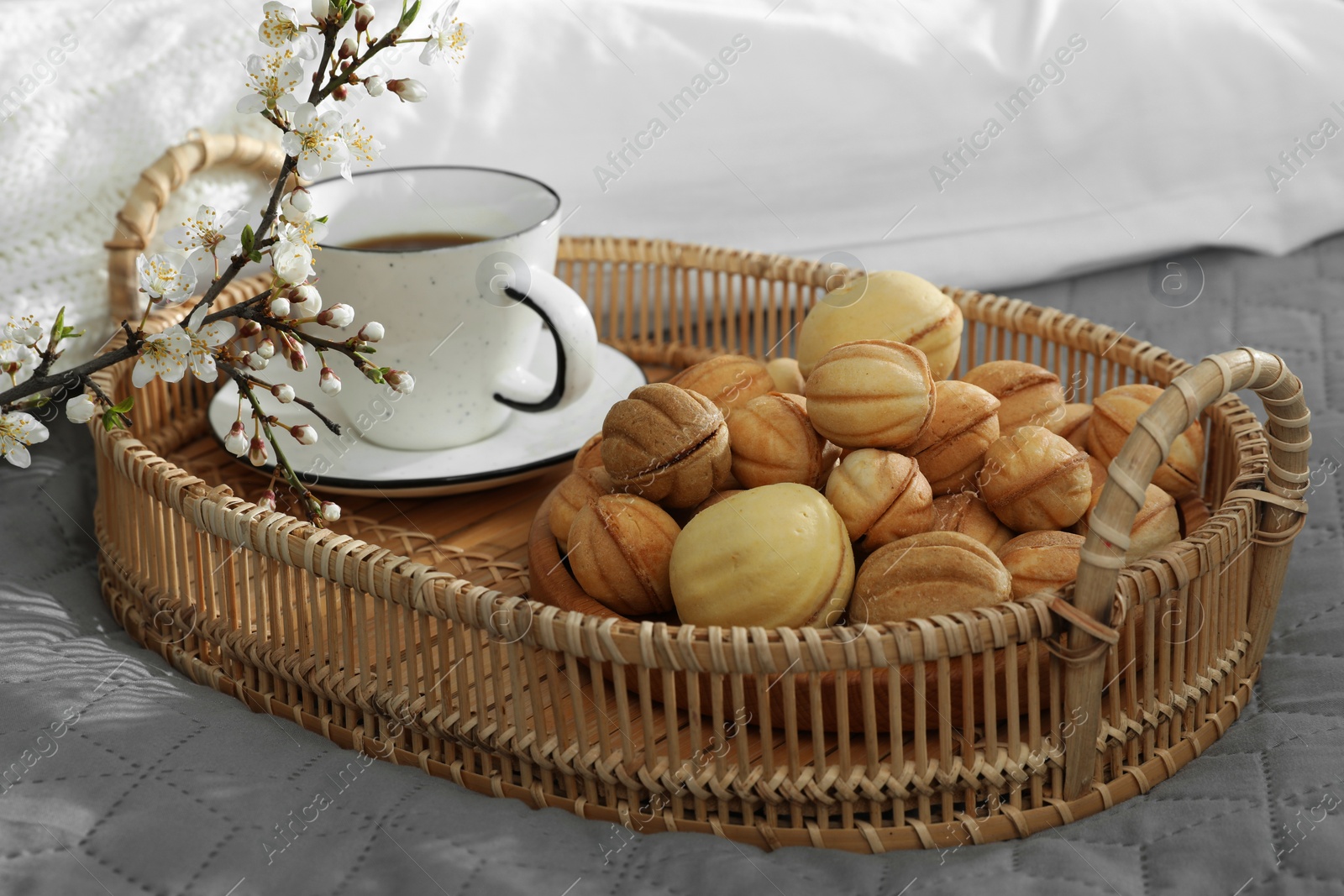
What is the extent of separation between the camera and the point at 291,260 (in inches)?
18.3

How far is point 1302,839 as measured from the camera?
0.42 metres

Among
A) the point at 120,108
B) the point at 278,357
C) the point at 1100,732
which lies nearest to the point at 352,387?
the point at 278,357

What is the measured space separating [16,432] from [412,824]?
0.22m

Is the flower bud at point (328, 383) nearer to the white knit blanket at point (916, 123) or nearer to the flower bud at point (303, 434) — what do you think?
the flower bud at point (303, 434)

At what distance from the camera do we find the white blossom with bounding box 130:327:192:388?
1.54 ft

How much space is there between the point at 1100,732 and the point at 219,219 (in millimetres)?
673

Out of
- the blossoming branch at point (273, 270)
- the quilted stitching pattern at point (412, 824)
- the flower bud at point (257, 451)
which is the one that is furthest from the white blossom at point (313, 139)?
the quilted stitching pattern at point (412, 824)

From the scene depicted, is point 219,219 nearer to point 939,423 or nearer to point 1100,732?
point 939,423

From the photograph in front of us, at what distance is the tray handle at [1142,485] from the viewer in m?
0.42

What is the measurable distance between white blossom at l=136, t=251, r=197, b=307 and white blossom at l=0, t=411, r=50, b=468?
7 centimetres

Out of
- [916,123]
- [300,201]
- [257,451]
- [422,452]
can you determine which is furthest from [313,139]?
[916,123]

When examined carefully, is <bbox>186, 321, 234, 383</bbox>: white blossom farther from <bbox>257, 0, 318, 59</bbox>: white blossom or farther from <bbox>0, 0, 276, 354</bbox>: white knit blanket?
<bbox>0, 0, 276, 354</bbox>: white knit blanket

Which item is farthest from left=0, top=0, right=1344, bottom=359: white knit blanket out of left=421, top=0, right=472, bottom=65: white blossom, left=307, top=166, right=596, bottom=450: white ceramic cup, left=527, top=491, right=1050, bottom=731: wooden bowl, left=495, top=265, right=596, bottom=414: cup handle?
left=527, top=491, right=1050, bottom=731: wooden bowl

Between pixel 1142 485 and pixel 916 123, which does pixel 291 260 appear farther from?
pixel 916 123
